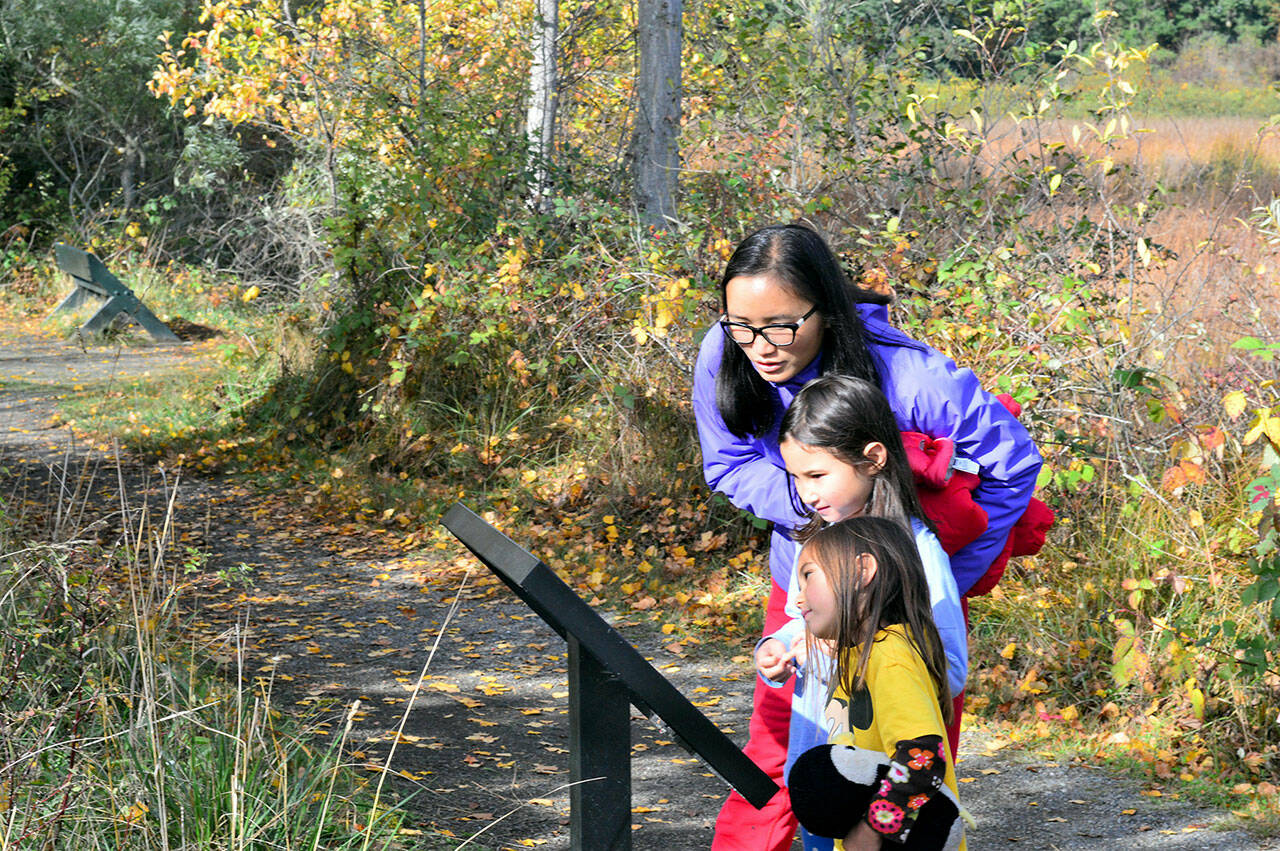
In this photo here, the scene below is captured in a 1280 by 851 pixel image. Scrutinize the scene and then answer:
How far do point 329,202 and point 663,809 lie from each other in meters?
9.67

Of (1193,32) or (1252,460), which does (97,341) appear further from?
(1193,32)

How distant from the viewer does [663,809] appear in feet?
13.1

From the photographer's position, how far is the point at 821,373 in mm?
2576

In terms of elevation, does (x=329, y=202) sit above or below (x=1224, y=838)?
above

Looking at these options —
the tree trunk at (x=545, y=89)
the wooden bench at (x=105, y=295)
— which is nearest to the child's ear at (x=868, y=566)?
the tree trunk at (x=545, y=89)

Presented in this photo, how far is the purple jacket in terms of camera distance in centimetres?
249

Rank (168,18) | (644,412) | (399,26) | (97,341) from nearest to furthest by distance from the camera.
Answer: (644,412), (399,26), (97,341), (168,18)

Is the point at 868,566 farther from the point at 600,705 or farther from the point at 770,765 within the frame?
the point at 770,765

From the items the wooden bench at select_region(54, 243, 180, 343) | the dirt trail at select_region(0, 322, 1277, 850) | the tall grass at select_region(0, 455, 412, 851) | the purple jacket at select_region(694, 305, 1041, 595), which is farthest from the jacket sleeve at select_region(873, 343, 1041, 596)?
the wooden bench at select_region(54, 243, 180, 343)

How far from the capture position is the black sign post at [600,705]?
5.63ft

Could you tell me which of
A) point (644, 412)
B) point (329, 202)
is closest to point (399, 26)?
point (329, 202)

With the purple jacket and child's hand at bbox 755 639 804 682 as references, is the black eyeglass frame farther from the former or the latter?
child's hand at bbox 755 639 804 682

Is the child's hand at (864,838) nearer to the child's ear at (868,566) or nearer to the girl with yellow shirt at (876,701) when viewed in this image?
the girl with yellow shirt at (876,701)

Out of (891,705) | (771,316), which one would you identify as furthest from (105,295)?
(891,705)
